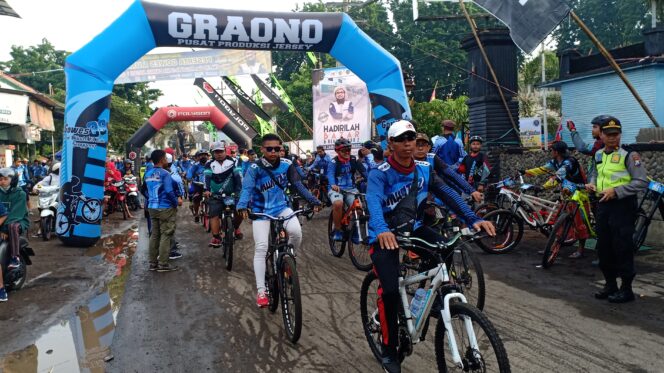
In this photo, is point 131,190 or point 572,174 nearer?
point 572,174

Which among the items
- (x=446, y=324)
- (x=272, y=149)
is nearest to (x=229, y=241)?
(x=272, y=149)

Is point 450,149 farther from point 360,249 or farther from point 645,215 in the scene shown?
point 645,215

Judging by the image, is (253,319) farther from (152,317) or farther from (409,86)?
(409,86)

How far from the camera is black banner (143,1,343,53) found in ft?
37.5

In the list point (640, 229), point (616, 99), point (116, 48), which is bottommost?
point (640, 229)

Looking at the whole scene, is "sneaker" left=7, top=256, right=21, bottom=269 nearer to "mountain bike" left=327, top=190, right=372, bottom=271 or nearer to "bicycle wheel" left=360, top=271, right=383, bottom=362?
"mountain bike" left=327, top=190, right=372, bottom=271

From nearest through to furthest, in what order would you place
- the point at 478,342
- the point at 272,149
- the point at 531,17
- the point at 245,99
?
the point at 478,342, the point at 272,149, the point at 531,17, the point at 245,99

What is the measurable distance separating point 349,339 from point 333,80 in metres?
18.3

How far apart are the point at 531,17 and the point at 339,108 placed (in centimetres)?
1331

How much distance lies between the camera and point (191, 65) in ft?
85.4

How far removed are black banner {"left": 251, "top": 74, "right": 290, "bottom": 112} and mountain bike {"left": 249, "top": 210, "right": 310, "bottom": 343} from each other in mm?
28414

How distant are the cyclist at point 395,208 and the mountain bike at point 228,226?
4910mm

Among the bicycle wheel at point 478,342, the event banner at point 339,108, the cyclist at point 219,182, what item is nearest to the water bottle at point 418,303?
the bicycle wheel at point 478,342

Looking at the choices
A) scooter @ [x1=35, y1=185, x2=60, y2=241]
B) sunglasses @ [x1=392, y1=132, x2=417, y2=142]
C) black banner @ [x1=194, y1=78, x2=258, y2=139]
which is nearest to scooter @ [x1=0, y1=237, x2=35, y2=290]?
scooter @ [x1=35, y1=185, x2=60, y2=241]
